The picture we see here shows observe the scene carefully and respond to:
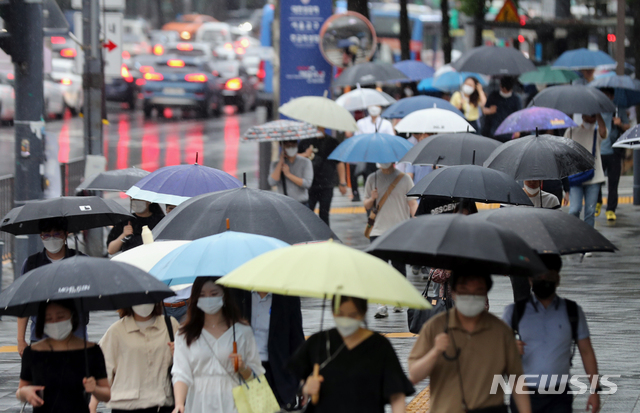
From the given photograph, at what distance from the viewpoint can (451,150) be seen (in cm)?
909

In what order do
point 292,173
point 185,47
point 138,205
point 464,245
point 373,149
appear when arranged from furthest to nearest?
1. point 185,47
2. point 292,173
3. point 373,149
4. point 138,205
5. point 464,245

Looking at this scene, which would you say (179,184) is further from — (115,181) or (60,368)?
(60,368)

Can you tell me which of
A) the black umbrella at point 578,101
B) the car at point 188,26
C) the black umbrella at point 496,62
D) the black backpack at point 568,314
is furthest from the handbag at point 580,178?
the car at point 188,26

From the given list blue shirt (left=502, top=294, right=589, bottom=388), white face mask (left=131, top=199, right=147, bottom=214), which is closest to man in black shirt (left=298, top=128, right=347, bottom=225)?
white face mask (left=131, top=199, right=147, bottom=214)

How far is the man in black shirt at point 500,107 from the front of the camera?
48.1 ft

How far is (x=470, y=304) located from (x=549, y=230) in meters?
0.96

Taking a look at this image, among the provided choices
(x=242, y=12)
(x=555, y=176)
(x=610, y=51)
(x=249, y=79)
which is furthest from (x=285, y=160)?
(x=242, y=12)

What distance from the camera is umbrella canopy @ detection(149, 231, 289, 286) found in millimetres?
5281

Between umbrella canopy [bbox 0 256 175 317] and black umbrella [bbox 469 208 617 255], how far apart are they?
1.80 metres

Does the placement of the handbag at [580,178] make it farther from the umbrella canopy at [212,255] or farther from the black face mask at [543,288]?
the umbrella canopy at [212,255]

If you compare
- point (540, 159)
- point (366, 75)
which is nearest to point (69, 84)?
point (366, 75)

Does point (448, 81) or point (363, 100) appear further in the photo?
point (448, 81)

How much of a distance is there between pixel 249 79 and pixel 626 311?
1050 inches

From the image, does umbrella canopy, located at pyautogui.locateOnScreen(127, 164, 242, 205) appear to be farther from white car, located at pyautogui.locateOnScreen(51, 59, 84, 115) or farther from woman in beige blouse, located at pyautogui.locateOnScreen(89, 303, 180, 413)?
white car, located at pyautogui.locateOnScreen(51, 59, 84, 115)
